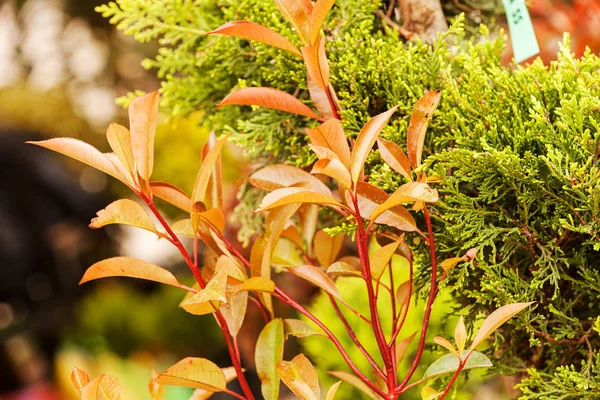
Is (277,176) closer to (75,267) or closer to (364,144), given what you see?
(364,144)

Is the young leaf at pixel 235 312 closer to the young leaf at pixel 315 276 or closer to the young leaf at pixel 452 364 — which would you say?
the young leaf at pixel 315 276

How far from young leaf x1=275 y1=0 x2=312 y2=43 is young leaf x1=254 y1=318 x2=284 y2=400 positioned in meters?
0.31

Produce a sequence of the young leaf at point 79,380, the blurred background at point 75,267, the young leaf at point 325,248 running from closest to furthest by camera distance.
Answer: the young leaf at point 79,380 < the young leaf at point 325,248 < the blurred background at point 75,267

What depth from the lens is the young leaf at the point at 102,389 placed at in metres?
0.55

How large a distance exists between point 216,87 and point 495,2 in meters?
0.51

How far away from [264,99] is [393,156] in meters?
0.16

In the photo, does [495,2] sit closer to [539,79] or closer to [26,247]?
[539,79]

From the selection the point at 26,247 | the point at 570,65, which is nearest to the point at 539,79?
the point at 570,65

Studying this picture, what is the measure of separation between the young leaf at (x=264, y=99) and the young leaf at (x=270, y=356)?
234mm

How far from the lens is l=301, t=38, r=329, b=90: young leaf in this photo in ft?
1.92

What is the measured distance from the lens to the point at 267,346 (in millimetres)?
647

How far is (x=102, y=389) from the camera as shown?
57cm

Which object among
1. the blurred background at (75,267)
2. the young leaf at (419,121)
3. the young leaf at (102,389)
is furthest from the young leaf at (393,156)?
the blurred background at (75,267)

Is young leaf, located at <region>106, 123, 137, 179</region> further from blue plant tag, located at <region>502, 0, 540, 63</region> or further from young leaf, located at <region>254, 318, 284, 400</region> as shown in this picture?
blue plant tag, located at <region>502, 0, 540, 63</region>
